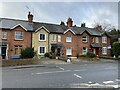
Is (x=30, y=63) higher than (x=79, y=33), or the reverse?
(x=79, y=33)

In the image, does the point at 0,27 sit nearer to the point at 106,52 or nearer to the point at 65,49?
the point at 65,49

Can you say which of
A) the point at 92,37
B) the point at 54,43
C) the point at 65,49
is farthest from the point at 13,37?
the point at 92,37

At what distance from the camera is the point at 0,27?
1330 inches

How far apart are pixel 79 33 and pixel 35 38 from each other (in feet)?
35.4

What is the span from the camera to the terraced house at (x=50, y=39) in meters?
35.3

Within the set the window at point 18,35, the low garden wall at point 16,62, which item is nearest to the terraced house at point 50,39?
the window at point 18,35

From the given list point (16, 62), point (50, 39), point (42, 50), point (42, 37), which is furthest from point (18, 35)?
point (16, 62)

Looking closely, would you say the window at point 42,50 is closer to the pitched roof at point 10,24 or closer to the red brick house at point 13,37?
the red brick house at point 13,37

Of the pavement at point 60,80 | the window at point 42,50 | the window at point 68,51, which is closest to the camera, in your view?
the pavement at point 60,80

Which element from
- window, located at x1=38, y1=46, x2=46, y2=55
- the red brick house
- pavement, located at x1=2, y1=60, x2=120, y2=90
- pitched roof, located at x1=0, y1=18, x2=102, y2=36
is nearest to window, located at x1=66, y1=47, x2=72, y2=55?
pitched roof, located at x1=0, y1=18, x2=102, y2=36

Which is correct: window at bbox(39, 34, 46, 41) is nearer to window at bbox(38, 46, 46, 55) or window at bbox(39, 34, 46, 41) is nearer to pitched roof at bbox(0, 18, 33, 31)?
window at bbox(38, 46, 46, 55)

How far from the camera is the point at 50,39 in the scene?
39688 millimetres

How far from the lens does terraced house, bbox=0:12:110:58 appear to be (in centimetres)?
3531

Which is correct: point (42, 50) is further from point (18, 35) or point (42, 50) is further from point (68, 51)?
point (68, 51)
